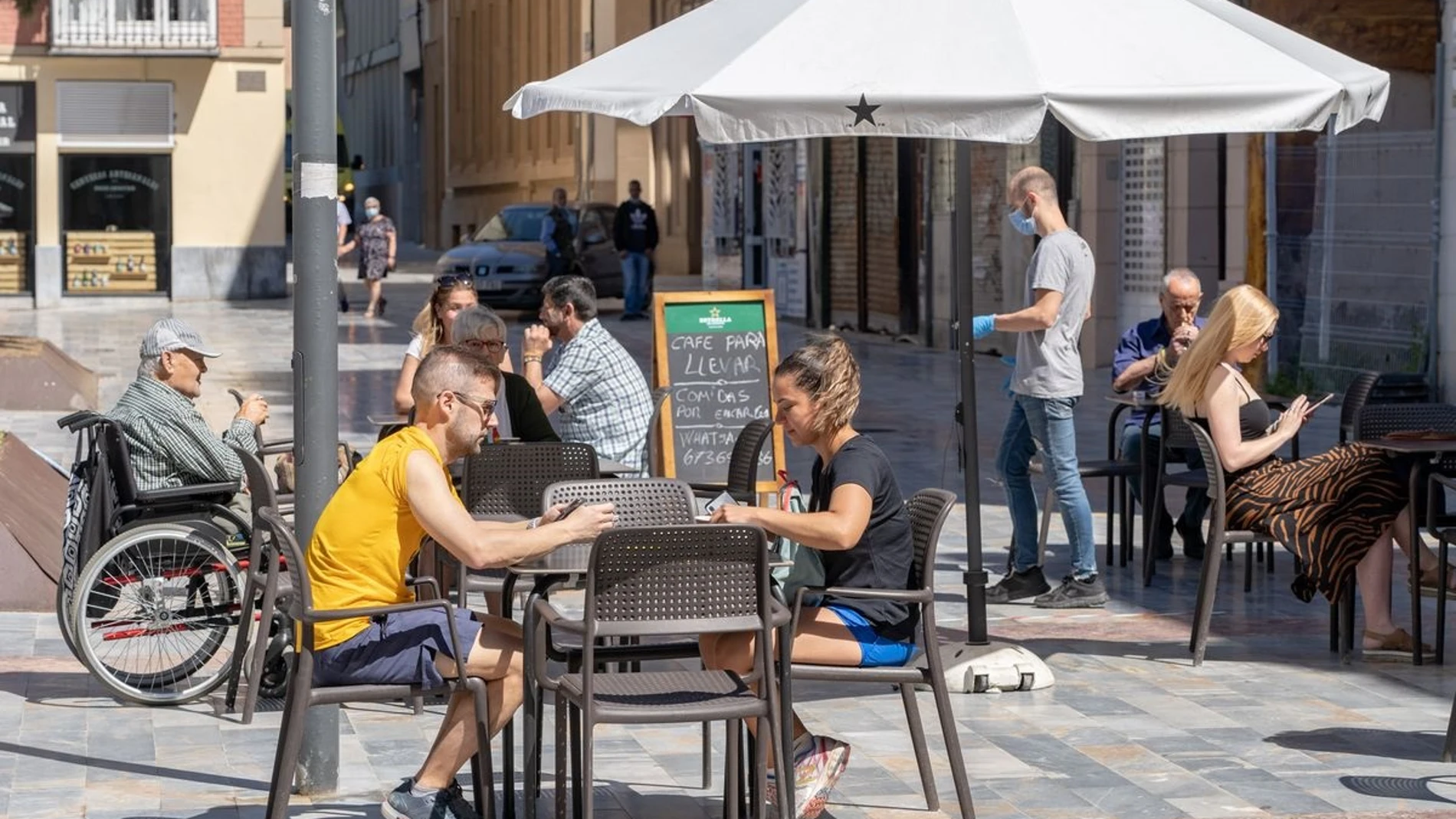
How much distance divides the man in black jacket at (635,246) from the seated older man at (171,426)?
73.3 feet

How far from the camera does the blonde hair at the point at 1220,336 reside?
8859 mm

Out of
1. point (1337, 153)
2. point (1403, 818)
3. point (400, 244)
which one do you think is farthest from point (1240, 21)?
point (400, 244)

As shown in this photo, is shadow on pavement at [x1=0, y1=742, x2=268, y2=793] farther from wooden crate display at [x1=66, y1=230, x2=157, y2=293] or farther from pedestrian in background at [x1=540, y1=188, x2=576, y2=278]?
wooden crate display at [x1=66, y1=230, x2=157, y2=293]

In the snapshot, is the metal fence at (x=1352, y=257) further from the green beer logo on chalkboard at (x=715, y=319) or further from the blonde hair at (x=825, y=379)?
the blonde hair at (x=825, y=379)

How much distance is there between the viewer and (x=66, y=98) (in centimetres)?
3572

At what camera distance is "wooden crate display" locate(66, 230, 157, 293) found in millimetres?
35656

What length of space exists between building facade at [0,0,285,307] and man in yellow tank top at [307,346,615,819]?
101ft

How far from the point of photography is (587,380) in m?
10.1

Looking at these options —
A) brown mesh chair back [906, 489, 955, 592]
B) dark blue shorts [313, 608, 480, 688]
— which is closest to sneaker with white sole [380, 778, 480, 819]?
dark blue shorts [313, 608, 480, 688]

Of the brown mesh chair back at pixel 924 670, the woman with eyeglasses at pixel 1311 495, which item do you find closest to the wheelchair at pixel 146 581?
the brown mesh chair back at pixel 924 670

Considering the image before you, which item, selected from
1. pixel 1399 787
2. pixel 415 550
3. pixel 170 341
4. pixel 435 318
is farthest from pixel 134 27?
pixel 1399 787

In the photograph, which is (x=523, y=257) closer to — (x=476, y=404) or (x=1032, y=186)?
(x=1032, y=186)

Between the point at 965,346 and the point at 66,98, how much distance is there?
2959cm

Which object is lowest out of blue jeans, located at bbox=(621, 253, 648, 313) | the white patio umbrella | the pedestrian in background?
blue jeans, located at bbox=(621, 253, 648, 313)
